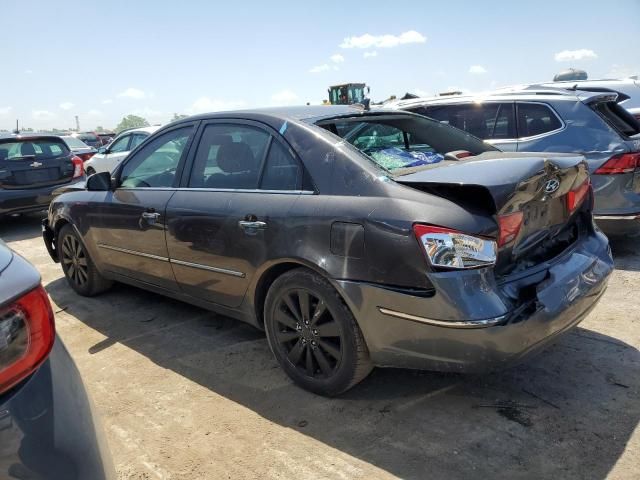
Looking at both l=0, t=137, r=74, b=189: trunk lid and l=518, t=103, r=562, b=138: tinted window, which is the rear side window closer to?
l=518, t=103, r=562, b=138: tinted window

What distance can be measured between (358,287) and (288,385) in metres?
0.91

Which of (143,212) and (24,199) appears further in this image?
(24,199)

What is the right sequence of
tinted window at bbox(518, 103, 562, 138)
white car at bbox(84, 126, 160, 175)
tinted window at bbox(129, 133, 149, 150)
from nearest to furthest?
1. tinted window at bbox(518, 103, 562, 138)
2. tinted window at bbox(129, 133, 149, 150)
3. white car at bbox(84, 126, 160, 175)

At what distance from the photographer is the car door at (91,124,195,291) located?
3.71 m

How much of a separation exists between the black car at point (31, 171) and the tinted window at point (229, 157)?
588 cm

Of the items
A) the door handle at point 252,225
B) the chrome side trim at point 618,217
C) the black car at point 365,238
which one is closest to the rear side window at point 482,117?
the chrome side trim at point 618,217

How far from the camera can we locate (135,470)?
8.02 feet

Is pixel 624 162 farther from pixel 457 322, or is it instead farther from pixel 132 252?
pixel 132 252

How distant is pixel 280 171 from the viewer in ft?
9.96

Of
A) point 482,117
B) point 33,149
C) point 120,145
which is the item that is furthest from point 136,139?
point 482,117

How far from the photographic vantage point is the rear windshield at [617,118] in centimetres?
503

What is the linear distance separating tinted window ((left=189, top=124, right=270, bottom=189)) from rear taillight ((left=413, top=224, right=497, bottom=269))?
4.12ft

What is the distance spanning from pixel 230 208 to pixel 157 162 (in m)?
1.17

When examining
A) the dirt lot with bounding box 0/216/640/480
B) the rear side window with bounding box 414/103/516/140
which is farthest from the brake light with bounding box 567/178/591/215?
the rear side window with bounding box 414/103/516/140
